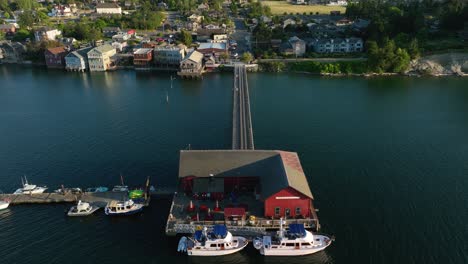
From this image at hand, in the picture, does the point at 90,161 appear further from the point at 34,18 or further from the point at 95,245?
the point at 34,18

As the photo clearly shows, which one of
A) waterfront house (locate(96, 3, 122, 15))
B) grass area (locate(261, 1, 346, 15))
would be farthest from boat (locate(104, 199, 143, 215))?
waterfront house (locate(96, 3, 122, 15))

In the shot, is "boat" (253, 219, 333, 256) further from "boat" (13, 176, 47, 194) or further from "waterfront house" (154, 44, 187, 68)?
"waterfront house" (154, 44, 187, 68)

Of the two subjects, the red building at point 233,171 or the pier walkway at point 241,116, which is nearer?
the red building at point 233,171

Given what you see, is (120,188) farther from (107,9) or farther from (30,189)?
(107,9)

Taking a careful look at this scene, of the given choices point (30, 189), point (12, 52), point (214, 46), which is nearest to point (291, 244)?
point (30, 189)

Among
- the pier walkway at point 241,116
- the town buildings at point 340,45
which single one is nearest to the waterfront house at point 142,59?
the pier walkway at point 241,116

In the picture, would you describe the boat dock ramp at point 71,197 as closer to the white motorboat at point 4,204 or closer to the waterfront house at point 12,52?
the white motorboat at point 4,204

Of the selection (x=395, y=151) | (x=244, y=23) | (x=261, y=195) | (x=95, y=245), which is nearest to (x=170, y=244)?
(x=95, y=245)
